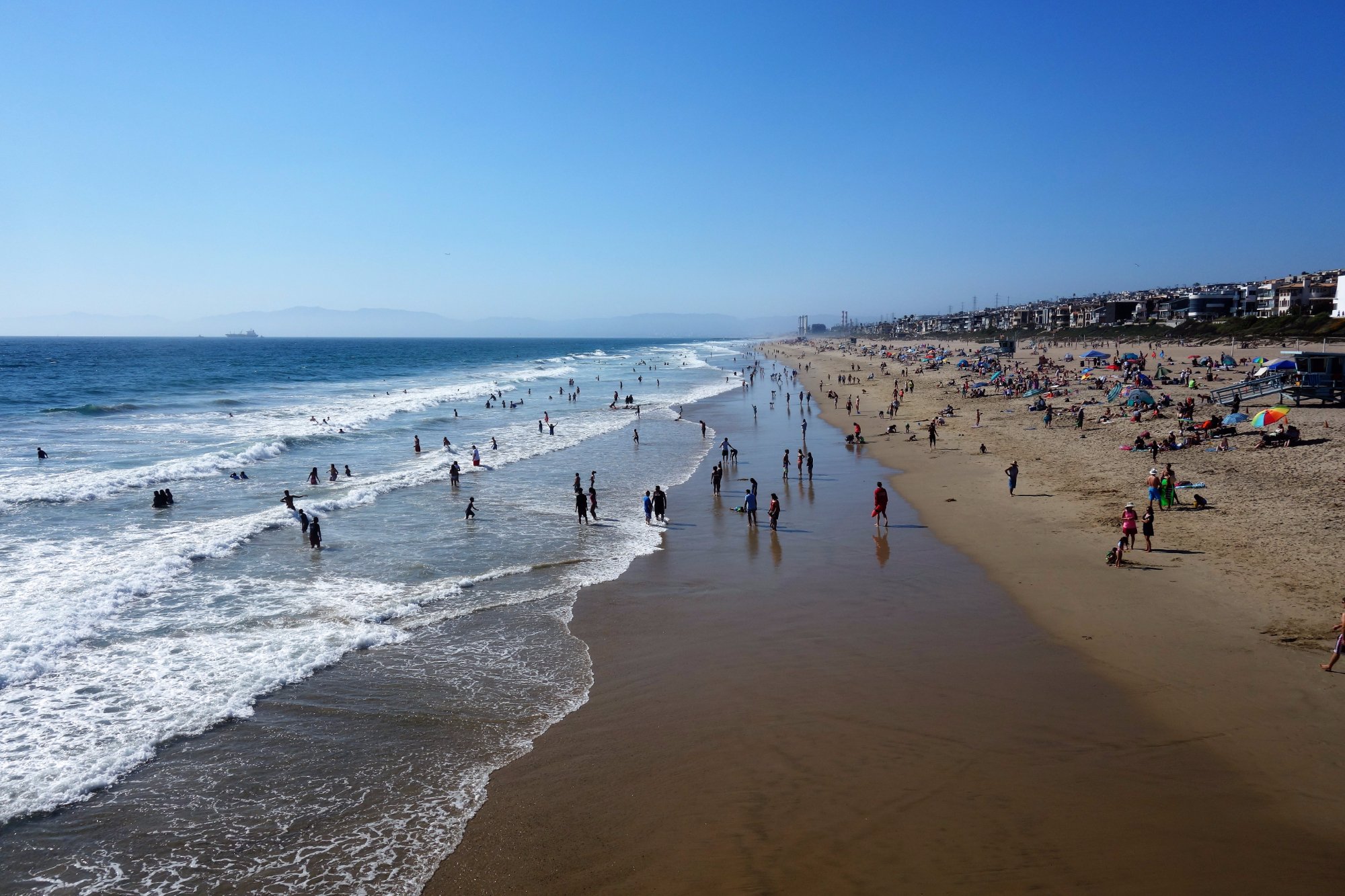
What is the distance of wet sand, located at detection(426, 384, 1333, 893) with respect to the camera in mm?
6770

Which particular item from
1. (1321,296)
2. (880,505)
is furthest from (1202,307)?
(880,505)

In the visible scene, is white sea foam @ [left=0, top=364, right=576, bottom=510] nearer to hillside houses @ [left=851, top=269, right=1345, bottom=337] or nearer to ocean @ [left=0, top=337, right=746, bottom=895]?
ocean @ [left=0, top=337, right=746, bottom=895]

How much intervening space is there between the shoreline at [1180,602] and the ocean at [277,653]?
793 centimetres

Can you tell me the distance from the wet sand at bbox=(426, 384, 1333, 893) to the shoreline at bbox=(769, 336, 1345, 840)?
52 centimetres

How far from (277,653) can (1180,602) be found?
15.2m

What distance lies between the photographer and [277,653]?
39.4ft

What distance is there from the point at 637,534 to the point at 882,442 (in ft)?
55.8

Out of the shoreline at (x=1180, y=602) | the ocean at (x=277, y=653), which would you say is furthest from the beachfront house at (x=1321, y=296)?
the ocean at (x=277, y=653)

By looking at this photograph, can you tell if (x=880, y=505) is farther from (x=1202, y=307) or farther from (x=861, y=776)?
(x=1202, y=307)

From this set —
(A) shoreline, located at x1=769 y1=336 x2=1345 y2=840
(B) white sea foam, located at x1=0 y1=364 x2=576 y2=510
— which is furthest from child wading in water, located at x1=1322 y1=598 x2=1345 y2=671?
(B) white sea foam, located at x1=0 y1=364 x2=576 y2=510

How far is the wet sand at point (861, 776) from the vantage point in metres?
6.77

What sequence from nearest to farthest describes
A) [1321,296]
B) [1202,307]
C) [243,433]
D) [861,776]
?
[861,776]
[243,433]
[1321,296]
[1202,307]

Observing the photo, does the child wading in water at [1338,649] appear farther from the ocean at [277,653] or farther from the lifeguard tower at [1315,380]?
the lifeguard tower at [1315,380]

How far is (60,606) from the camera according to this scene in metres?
14.1
